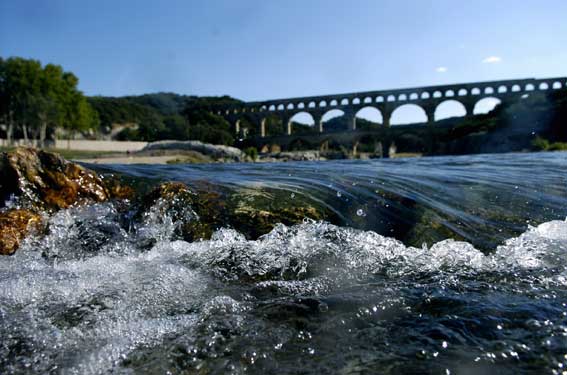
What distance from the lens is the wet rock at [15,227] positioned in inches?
156

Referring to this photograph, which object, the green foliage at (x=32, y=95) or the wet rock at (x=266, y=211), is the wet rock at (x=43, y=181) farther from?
the green foliage at (x=32, y=95)

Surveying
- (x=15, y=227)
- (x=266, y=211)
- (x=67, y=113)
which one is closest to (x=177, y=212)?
(x=266, y=211)

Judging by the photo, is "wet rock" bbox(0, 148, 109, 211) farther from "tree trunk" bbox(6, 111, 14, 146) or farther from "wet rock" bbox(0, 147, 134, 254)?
"tree trunk" bbox(6, 111, 14, 146)

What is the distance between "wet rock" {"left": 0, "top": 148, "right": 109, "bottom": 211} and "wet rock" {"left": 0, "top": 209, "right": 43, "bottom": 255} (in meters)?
0.32

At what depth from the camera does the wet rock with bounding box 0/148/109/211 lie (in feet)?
15.5

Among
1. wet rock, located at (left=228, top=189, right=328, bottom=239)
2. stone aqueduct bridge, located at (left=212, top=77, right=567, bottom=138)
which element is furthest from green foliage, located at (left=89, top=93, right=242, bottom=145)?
wet rock, located at (left=228, top=189, right=328, bottom=239)

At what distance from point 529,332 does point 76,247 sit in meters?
3.50

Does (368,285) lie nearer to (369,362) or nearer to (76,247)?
(369,362)

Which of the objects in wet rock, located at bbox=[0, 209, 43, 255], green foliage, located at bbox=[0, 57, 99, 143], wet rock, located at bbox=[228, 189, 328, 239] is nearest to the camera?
wet rock, located at bbox=[0, 209, 43, 255]

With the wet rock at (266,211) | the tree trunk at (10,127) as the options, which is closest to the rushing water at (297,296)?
the wet rock at (266,211)

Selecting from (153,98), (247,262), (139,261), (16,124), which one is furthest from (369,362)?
(153,98)

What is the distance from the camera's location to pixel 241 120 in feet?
300

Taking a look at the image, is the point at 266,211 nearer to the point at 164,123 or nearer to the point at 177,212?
the point at 177,212

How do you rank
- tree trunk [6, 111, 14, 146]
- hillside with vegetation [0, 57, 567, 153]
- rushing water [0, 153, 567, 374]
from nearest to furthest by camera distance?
1. rushing water [0, 153, 567, 374]
2. hillside with vegetation [0, 57, 567, 153]
3. tree trunk [6, 111, 14, 146]
